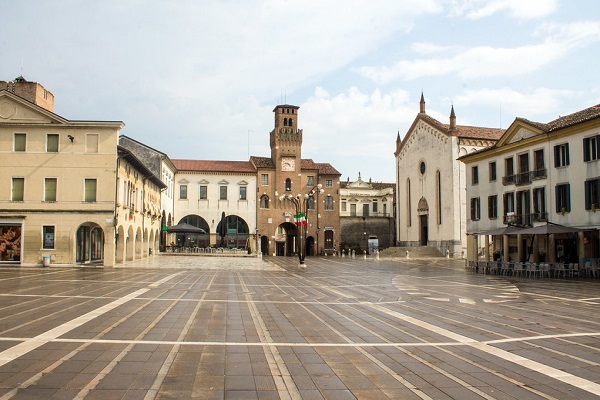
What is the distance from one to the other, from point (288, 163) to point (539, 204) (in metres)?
37.0

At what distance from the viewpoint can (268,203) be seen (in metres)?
64.2

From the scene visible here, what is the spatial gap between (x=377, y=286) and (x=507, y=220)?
17.8 meters

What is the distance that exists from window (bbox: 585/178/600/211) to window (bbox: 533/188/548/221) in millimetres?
3565

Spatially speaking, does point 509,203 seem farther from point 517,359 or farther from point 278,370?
point 278,370

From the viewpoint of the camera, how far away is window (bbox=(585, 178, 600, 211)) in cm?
2789

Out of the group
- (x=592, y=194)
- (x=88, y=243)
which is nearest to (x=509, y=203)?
(x=592, y=194)

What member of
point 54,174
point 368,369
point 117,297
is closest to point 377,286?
point 117,297

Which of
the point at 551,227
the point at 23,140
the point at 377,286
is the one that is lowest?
the point at 377,286

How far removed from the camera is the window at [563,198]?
30.0 m

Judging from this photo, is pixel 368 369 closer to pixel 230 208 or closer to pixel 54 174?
pixel 54 174

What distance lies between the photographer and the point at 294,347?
8.52 meters

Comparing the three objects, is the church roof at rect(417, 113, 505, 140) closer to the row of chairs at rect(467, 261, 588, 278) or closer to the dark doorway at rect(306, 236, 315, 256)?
the dark doorway at rect(306, 236, 315, 256)

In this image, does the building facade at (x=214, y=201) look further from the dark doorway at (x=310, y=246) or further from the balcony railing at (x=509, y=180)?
the balcony railing at (x=509, y=180)

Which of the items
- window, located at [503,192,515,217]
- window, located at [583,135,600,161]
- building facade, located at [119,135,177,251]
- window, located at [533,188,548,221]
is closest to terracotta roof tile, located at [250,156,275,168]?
building facade, located at [119,135,177,251]
